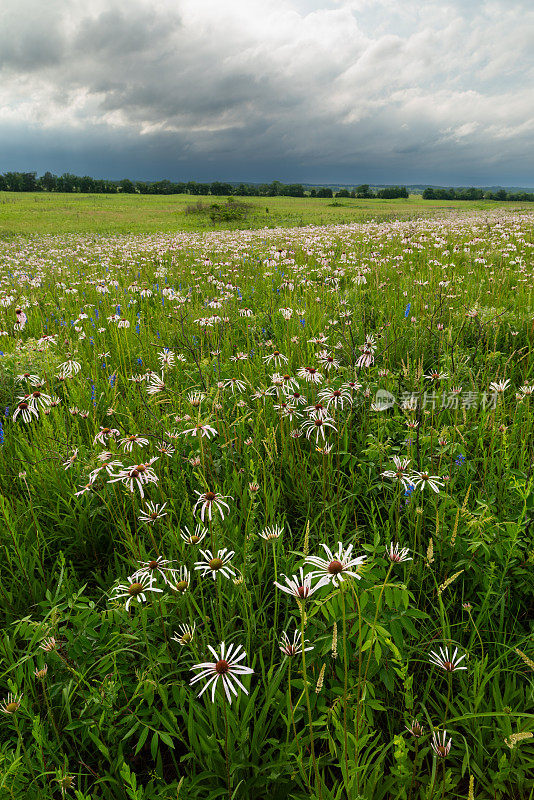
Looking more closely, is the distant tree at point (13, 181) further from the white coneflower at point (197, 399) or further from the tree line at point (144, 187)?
the white coneflower at point (197, 399)

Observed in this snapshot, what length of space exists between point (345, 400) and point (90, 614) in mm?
1970

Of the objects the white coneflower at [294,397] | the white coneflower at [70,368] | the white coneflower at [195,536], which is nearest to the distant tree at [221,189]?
the white coneflower at [70,368]

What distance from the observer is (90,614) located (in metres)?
1.70

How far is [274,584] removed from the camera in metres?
1.06

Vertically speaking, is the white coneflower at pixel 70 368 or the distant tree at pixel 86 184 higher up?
the distant tree at pixel 86 184

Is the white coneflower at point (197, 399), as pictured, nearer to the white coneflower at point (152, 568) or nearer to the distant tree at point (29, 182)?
the white coneflower at point (152, 568)

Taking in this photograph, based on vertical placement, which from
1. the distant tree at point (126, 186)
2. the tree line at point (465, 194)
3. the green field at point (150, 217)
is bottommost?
the green field at point (150, 217)

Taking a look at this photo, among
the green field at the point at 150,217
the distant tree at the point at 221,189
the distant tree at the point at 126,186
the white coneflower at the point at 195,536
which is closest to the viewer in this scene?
the white coneflower at the point at 195,536

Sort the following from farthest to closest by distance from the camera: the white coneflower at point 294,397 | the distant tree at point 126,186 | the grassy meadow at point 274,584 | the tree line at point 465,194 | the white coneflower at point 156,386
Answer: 1. the distant tree at point 126,186
2. the tree line at point 465,194
3. the white coneflower at point 294,397
4. the white coneflower at point 156,386
5. the grassy meadow at point 274,584

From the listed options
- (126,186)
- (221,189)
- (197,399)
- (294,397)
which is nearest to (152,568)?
(197,399)

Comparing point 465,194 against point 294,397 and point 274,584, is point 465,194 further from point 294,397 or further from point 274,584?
point 274,584

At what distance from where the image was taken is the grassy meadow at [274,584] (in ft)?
4.08

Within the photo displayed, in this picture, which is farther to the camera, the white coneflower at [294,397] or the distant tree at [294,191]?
the distant tree at [294,191]

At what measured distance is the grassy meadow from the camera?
1244 millimetres
